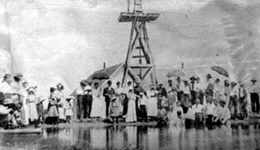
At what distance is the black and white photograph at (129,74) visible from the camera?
5.63 m

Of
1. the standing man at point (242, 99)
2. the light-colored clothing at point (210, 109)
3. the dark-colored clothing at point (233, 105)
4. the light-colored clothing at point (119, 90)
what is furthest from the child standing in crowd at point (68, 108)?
the standing man at point (242, 99)

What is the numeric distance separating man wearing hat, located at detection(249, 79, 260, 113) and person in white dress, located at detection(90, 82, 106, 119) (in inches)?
91.5

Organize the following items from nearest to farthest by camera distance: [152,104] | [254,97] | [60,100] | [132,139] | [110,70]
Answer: [132,139], [60,100], [110,70], [152,104], [254,97]

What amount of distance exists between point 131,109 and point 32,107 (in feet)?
4.77

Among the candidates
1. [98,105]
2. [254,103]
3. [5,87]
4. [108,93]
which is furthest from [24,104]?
[254,103]

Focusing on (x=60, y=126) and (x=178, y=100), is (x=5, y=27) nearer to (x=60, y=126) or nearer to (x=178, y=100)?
(x=60, y=126)

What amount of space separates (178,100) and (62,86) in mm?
1766

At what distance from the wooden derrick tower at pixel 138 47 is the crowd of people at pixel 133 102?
0.17 meters

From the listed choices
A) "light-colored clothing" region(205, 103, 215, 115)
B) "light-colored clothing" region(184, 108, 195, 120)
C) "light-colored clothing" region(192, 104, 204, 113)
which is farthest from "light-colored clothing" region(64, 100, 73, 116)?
"light-colored clothing" region(205, 103, 215, 115)

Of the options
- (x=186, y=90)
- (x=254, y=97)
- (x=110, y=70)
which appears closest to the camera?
(x=110, y=70)

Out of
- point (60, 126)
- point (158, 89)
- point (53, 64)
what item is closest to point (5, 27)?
point (53, 64)

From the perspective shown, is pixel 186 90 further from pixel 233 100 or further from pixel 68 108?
pixel 68 108

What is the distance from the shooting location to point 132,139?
219 inches

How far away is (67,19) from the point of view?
19.0ft
